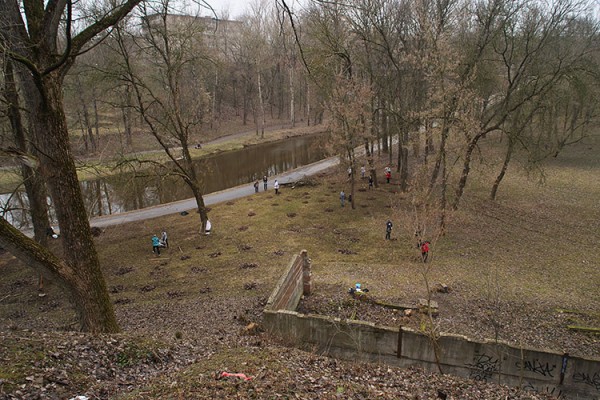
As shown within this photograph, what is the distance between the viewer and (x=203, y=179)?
39.4 meters

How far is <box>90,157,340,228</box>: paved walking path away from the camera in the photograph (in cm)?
2730

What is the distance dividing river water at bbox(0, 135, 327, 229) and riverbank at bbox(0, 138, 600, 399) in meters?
4.15

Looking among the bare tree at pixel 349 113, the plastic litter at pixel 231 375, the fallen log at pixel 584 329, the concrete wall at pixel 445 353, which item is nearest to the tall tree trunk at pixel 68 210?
the plastic litter at pixel 231 375

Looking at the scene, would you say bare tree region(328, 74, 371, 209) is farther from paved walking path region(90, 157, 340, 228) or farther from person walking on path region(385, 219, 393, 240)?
paved walking path region(90, 157, 340, 228)

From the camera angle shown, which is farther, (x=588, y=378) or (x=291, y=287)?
(x=291, y=287)

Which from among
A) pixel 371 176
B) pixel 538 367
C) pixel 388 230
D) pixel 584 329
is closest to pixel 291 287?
pixel 538 367

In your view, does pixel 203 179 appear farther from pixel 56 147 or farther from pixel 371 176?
pixel 56 147

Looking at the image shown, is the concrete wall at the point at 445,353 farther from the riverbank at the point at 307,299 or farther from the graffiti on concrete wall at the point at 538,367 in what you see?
the riverbank at the point at 307,299

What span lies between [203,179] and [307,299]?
2682 centimetres

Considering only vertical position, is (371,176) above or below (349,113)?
below

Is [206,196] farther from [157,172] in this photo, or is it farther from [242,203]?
[157,172]

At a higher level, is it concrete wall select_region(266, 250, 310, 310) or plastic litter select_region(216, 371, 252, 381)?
plastic litter select_region(216, 371, 252, 381)

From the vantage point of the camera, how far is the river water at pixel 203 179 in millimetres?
22425

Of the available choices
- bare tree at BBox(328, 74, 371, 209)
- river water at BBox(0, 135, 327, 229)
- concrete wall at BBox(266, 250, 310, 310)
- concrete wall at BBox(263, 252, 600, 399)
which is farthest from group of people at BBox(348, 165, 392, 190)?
concrete wall at BBox(263, 252, 600, 399)
